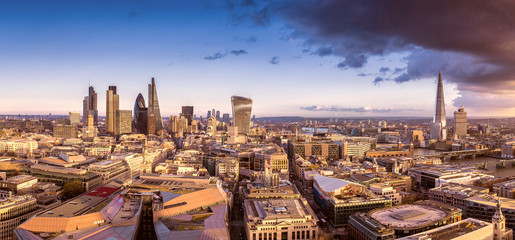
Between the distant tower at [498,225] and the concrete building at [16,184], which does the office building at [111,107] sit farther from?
the distant tower at [498,225]

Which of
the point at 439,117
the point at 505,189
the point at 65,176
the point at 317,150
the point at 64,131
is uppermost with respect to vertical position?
the point at 439,117

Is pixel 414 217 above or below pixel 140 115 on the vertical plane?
below

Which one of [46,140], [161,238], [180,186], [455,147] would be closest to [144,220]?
[180,186]

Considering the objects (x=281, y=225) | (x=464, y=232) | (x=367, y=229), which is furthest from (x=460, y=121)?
(x=281, y=225)

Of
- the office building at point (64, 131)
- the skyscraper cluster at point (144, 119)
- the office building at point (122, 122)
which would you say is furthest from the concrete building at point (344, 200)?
the office building at point (122, 122)

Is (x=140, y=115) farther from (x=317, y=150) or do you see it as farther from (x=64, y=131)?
(x=317, y=150)

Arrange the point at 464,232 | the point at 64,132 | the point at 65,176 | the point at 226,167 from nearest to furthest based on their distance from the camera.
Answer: the point at 464,232, the point at 65,176, the point at 226,167, the point at 64,132
